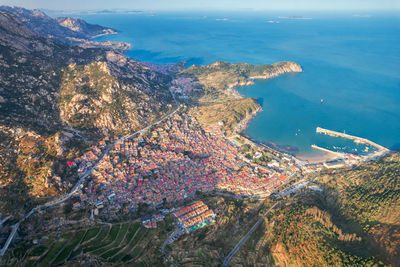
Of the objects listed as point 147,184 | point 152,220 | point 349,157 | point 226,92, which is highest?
point 226,92

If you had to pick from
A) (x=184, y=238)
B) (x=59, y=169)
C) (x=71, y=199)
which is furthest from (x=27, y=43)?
(x=184, y=238)

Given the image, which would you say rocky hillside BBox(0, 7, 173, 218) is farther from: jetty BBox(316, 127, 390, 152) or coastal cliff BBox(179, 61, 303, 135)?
jetty BBox(316, 127, 390, 152)

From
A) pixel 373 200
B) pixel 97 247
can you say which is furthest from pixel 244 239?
pixel 373 200

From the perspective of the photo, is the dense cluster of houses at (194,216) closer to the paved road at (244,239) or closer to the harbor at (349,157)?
the paved road at (244,239)

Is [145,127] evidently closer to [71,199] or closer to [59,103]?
[59,103]

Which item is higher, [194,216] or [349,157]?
[349,157]

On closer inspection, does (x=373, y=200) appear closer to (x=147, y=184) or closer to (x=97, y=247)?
(x=147, y=184)
